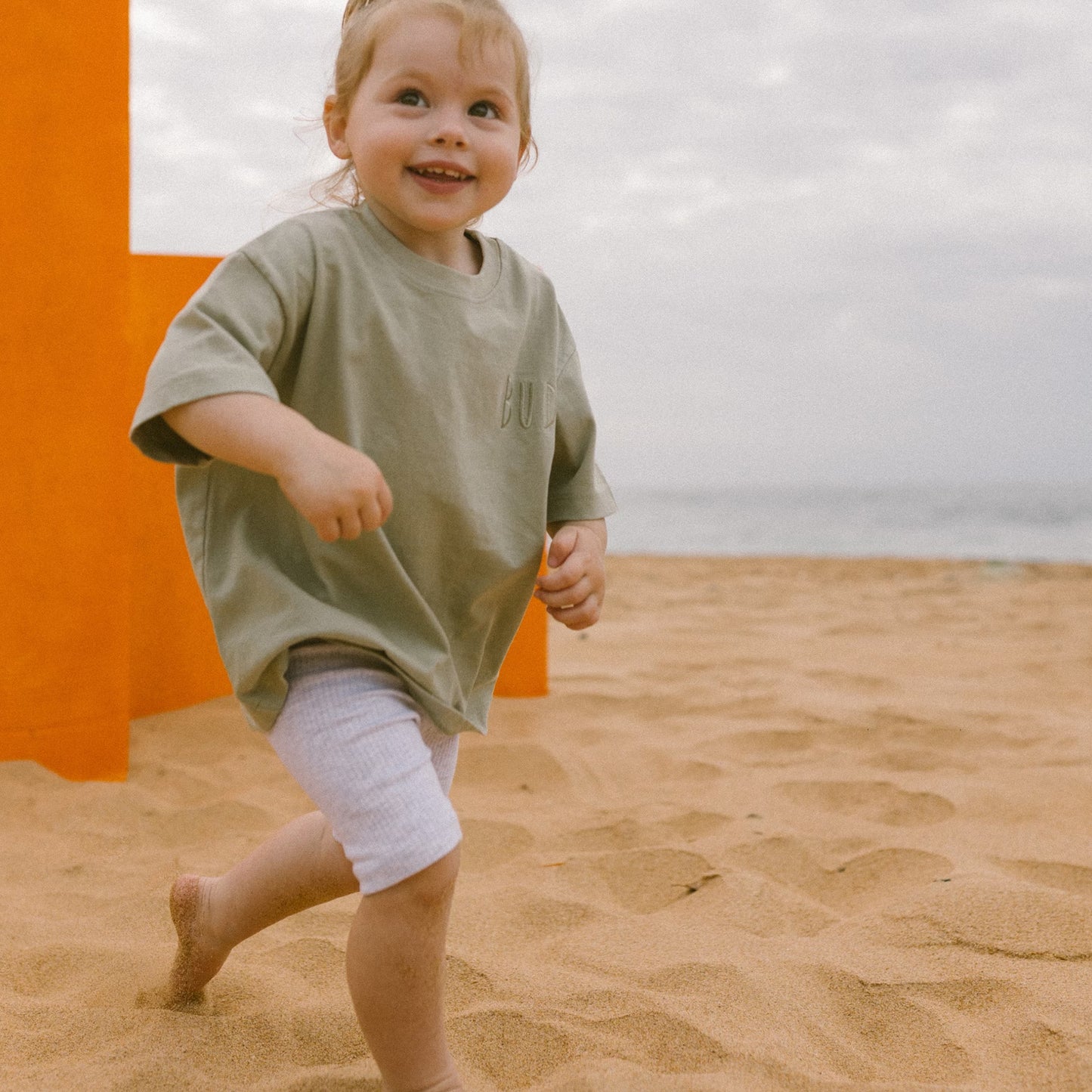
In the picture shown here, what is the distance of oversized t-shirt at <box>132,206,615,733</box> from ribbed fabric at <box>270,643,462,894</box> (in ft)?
0.11

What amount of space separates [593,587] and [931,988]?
2.86 ft

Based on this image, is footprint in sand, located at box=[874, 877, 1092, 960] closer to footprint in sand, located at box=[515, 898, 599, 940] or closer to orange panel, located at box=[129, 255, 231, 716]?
footprint in sand, located at box=[515, 898, 599, 940]

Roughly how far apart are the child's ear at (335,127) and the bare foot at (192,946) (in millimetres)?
1116

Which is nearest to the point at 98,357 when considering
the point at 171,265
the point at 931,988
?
the point at 171,265

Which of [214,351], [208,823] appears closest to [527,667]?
[208,823]

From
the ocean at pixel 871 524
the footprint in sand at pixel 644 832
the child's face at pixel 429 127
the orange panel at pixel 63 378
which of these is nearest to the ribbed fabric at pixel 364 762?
the child's face at pixel 429 127

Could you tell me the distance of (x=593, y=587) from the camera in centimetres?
175

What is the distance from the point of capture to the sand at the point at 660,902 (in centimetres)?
171

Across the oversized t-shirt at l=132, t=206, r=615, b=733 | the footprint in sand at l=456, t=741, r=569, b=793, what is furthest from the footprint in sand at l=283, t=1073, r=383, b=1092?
the footprint in sand at l=456, t=741, r=569, b=793

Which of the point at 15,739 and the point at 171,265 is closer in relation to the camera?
the point at 15,739

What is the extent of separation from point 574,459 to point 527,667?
7.63 feet

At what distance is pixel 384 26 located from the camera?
155cm

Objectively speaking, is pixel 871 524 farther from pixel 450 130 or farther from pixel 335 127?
pixel 450 130

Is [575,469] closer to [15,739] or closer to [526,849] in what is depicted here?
[526,849]
